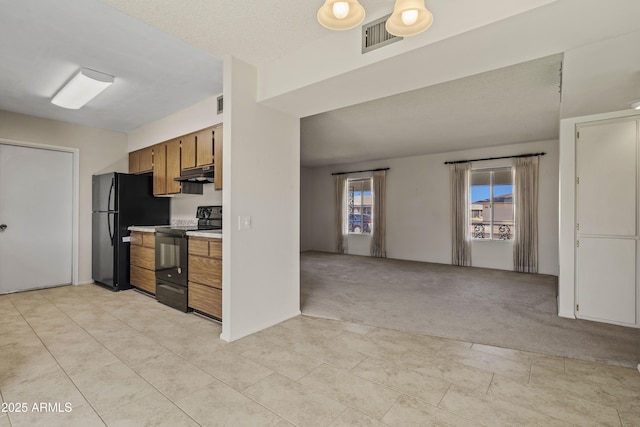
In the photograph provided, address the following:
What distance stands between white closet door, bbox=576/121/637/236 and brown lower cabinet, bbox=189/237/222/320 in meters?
3.95

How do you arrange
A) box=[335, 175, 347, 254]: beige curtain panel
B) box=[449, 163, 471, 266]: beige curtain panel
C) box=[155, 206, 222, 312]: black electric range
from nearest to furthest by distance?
box=[155, 206, 222, 312]: black electric range < box=[449, 163, 471, 266]: beige curtain panel < box=[335, 175, 347, 254]: beige curtain panel

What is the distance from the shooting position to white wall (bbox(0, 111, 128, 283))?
14.0 feet

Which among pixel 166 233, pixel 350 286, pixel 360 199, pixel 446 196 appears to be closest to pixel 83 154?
pixel 166 233

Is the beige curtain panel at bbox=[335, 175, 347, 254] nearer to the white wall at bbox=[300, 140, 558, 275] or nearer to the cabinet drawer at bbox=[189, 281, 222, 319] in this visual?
the white wall at bbox=[300, 140, 558, 275]

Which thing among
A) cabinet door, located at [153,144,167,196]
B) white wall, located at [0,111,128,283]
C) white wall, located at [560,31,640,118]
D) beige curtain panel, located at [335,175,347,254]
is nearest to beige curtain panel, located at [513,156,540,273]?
white wall, located at [560,31,640,118]

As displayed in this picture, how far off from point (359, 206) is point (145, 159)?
5269mm

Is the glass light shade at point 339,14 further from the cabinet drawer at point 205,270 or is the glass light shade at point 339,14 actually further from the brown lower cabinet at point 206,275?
the cabinet drawer at point 205,270

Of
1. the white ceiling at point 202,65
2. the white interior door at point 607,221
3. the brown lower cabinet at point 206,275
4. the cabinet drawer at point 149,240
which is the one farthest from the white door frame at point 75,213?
the white interior door at point 607,221

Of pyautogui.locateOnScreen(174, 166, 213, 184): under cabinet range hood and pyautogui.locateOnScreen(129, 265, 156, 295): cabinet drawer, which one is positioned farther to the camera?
pyautogui.locateOnScreen(129, 265, 156, 295): cabinet drawer

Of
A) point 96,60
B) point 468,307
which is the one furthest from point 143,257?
point 468,307

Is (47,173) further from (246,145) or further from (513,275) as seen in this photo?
(513,275)

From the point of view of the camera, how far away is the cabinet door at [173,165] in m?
4.16

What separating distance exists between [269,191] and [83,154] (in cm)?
376

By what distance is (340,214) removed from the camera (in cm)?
855
